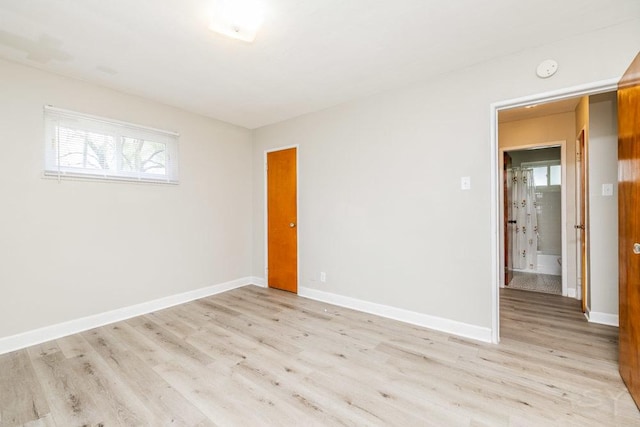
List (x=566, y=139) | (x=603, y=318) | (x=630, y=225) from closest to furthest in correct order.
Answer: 1. (x=630, y=225)
2. (x=603, y=318)
3. (x=566, y=139)

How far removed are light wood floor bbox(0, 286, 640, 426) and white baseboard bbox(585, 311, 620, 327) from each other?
125 mm

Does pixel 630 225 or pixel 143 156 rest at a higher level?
pixel 143 156

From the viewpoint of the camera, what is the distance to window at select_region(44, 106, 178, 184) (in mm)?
2678

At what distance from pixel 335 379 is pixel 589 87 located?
2.87m

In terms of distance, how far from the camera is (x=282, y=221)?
4195 millimetres

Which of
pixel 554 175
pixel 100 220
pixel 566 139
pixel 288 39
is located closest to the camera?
pixel 288 39

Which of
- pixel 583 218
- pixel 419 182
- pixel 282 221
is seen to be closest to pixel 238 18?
pixel 419 182

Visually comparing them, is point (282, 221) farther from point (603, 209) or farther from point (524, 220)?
point (524, 220)

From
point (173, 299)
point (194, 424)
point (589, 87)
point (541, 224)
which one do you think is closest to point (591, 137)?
point (589, 87)

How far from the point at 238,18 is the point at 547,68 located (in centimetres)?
241

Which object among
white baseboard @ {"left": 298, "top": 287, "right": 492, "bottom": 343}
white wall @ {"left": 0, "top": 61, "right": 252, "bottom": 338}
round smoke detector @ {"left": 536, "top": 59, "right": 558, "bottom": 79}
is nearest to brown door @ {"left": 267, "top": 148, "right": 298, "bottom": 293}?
white baseboard @ {"left": 298, "top": 287, "right": 492, "bottom": 343}

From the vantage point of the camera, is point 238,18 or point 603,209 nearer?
point 238,18

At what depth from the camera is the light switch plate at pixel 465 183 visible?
261 centimetres

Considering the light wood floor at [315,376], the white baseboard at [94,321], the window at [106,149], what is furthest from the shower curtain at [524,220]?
the window at [106,149]
